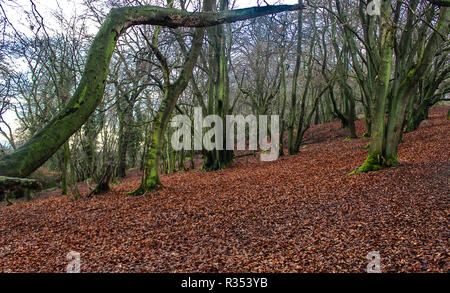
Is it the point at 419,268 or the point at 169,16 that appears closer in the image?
the point at 169,16

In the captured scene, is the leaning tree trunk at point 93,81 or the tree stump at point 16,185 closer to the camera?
the tree stump at point 16,185

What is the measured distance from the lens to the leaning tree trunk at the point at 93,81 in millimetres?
1358

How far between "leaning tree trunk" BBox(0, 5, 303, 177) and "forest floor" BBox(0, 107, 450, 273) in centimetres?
273

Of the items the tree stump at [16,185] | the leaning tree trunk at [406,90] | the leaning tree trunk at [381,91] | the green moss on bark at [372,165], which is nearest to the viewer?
the tree stump at [16,185]

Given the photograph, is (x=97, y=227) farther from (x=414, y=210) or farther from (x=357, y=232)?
(x=414, y=210)

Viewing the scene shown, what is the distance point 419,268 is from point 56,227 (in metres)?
6.80

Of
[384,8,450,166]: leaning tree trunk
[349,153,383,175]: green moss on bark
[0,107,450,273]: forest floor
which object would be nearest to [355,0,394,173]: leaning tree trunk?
[349,153,383,175]: green moss on bark

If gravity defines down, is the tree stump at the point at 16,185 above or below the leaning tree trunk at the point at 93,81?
below

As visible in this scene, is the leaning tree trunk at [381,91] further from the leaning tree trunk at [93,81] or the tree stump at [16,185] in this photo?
the tree stump at [16,185]

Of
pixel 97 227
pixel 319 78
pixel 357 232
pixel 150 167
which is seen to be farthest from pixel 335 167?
pixel 319 78

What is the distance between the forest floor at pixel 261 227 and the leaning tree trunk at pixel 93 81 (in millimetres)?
2732

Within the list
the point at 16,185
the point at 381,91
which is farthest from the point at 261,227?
the point at 381,91

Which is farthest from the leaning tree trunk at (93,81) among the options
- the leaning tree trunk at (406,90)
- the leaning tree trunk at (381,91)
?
the leaning tree trunk at (381,91)

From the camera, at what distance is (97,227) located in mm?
5887
